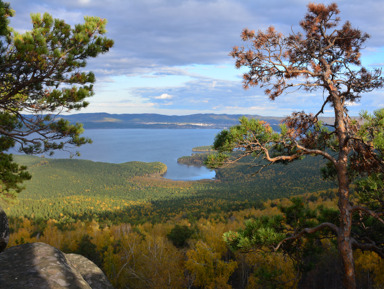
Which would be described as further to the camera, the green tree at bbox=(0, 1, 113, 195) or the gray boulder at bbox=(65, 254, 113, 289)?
the green tree at bbox=(0, 1, 113, 195)

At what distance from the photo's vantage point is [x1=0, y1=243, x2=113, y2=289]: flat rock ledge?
3.21 metres

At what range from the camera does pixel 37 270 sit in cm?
349

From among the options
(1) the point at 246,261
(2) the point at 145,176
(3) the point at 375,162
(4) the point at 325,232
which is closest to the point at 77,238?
(1) the point at 246,261

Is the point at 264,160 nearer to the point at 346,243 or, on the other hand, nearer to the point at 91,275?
the point at 346,243

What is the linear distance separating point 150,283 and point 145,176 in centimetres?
14674

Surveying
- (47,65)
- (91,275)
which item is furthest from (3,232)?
(47,65)

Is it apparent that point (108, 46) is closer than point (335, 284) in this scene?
No

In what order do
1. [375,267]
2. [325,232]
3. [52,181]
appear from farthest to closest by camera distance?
[52,181], [375,267], [325,232]

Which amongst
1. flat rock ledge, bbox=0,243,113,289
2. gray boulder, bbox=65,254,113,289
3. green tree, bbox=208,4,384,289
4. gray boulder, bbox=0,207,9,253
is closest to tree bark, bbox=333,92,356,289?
green tree, bbox=208,4,384,289

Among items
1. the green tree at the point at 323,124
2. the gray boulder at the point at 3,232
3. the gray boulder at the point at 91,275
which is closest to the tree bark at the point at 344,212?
the green tree at the point at 323,124

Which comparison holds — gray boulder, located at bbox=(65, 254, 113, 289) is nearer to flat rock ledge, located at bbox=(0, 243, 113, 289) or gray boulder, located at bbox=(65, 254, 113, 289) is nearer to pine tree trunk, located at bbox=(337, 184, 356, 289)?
flat rock ledge, located at bbox=(0, 243, 113, 289)

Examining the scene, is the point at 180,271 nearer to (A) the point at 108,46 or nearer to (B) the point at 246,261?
(B) the point at 246,261

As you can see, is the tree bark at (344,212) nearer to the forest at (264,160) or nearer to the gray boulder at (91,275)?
the forest at (264,160)

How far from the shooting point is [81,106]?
10.9m
